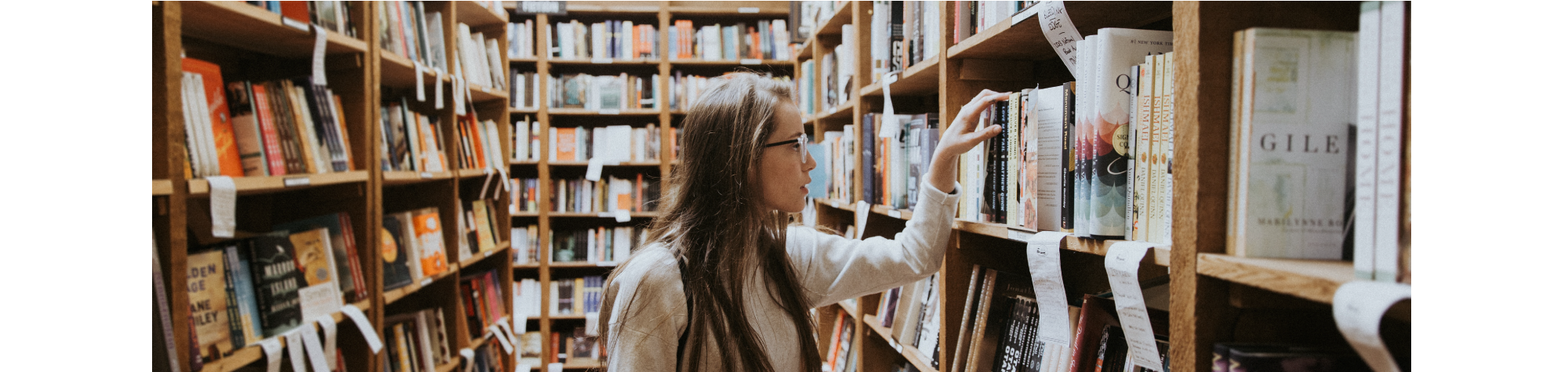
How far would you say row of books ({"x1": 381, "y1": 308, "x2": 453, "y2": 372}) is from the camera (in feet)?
7.11

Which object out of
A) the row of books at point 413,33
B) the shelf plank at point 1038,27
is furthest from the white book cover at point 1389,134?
the row of books at point 413,33

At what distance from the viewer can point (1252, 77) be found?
0.62 meters

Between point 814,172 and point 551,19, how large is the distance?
3220mm

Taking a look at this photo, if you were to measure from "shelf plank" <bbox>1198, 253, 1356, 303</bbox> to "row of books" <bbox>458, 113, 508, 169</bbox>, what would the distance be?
255cm

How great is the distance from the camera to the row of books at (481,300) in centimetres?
278

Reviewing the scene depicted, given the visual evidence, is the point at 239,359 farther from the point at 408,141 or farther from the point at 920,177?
the point at 920,177

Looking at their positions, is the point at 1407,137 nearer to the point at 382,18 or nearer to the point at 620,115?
the point at 382,18

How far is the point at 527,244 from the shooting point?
412cm

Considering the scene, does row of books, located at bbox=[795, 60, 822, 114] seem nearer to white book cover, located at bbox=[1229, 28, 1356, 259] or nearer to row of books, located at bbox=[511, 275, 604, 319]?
row of books, located at bbox=[511, 275, 604, 319]

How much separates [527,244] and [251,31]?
8.73 ft

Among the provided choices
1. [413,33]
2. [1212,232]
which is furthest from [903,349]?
[413,33]

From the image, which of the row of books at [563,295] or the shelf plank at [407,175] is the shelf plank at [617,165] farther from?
the shelf plank at [407,175]

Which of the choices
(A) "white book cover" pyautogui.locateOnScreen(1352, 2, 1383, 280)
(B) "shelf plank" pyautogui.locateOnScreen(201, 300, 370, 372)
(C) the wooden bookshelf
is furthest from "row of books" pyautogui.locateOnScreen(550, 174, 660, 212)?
(A) "white book cover" pyautogui.locateOnScreen(1352, 2, 1383, 280)

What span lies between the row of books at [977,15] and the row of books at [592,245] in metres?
3.16
